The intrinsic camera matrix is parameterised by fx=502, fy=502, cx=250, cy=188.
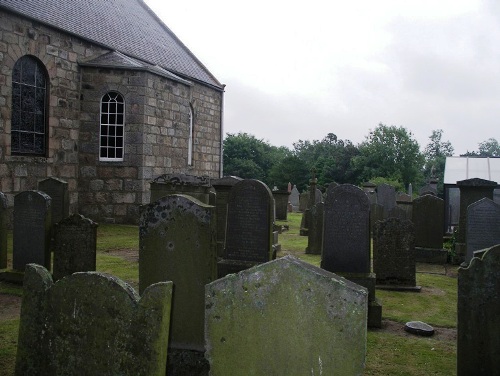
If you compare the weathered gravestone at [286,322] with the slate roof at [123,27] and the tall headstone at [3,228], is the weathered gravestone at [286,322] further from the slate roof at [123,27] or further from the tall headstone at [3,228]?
the slate roof at [123,27]

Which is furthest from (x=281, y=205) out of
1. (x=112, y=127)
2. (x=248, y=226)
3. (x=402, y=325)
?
(x=402, y=325)

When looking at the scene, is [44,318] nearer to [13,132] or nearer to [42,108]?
[13,132]

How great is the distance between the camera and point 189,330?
15.6 ft

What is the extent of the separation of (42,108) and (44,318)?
12883 mm

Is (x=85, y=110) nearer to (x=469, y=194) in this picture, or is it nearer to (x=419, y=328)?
(x=469, y=194)

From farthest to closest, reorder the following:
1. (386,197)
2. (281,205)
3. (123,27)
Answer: (281,205) < (123,27) < (386,197)

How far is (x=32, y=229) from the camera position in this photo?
26.1 feet

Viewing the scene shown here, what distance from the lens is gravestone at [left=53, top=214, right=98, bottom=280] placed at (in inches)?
295

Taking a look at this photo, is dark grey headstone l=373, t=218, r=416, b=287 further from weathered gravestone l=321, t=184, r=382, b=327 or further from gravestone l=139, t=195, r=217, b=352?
gravestone l=139, t=195, r=217, b=352

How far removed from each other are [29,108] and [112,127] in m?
2.55

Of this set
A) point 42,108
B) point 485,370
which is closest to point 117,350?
point 485,370

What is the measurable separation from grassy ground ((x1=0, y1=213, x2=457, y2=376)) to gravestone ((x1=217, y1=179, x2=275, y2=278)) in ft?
5.60

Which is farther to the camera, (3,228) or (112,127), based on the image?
(112,127)

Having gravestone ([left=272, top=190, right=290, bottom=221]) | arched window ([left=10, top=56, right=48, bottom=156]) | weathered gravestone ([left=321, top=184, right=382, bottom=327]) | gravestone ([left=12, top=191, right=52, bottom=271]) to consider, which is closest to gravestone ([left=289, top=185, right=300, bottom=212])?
gravestone ([left=272, top=190, right=290, bottom=221])
